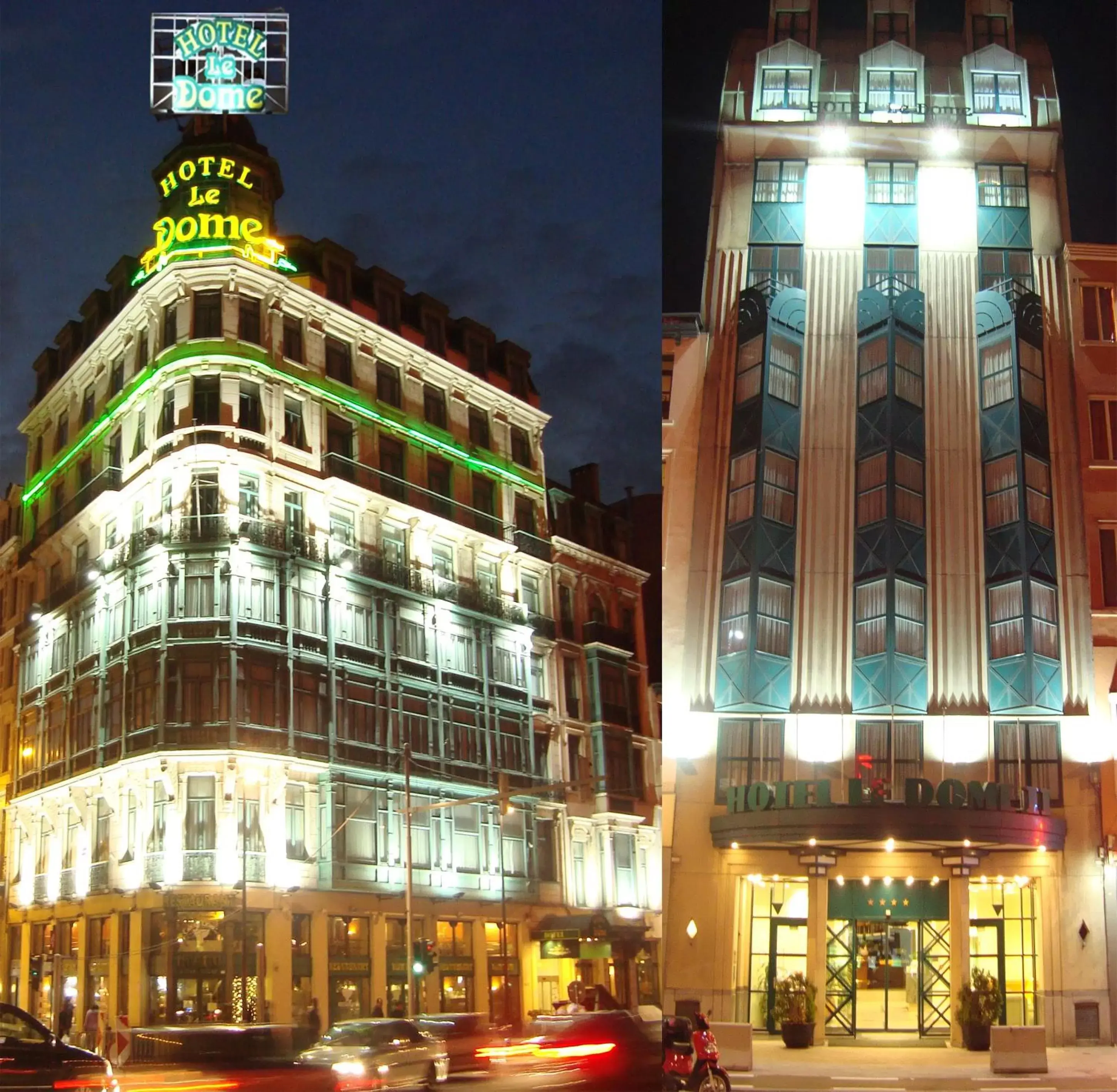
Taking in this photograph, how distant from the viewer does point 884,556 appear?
10477 millimetres

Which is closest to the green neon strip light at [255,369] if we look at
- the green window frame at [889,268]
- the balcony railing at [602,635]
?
the balcony railing at [602,635]

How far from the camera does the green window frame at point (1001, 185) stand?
10414mm

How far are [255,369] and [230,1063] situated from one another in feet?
10.9

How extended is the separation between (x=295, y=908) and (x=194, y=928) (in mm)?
472

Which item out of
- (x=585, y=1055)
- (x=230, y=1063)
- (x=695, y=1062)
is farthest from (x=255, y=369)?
(x=695, y=1062)

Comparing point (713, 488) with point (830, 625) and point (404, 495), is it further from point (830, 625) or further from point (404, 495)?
point (404, 495)

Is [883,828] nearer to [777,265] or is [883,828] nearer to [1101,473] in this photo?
[1101,473]

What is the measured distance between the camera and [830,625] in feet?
33.7

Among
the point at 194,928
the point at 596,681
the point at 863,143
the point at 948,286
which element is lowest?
the point at 194,928

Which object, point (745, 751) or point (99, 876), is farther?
point (745, 751)

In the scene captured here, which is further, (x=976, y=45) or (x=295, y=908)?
(x=976, y=45)

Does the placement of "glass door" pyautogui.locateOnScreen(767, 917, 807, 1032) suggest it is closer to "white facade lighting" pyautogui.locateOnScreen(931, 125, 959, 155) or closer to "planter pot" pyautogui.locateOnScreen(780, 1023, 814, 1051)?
"planter pot" pyautogui.locateOnScreen(780, 1023, 814, 1051)

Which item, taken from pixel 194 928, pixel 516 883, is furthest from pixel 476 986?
pixel 194 928

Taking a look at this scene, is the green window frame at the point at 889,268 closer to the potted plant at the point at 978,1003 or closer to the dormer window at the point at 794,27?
the dormer window at the point at 794,27
